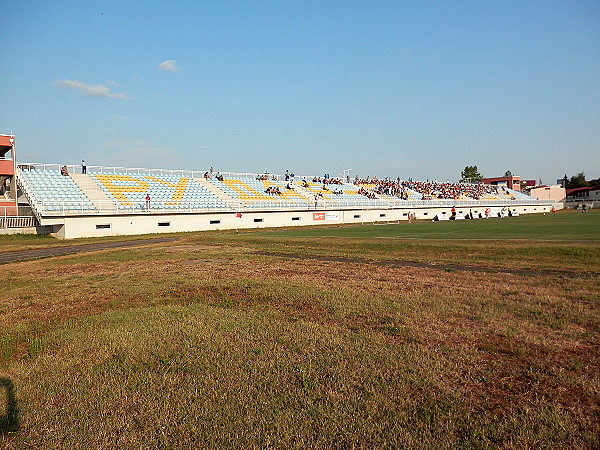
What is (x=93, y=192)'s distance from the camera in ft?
138

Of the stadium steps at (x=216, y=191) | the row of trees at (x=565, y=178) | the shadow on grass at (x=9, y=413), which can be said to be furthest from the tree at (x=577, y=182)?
the shadow on grass at (x=9, y=413)

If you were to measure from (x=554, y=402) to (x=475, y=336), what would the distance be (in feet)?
8.29

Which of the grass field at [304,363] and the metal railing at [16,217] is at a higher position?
the metal railing at [16,217]

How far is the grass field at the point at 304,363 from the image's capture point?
4.73 m

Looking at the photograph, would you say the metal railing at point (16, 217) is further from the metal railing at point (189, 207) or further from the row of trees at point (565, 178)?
the row of trees at point (565, 178)

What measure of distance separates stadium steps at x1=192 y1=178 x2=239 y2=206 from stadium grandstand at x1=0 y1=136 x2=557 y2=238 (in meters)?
0.11

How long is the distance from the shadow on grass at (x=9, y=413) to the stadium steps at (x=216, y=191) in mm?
42754

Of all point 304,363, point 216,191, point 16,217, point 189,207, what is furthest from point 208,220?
point 304,363

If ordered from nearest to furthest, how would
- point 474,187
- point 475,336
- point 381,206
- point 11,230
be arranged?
point 475,336 < point 11,230 < point 381,206 < point 474,187

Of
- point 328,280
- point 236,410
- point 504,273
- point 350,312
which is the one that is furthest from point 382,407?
point 504,273

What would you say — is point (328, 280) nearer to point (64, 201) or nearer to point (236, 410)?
point (236, 410)

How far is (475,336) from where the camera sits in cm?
773

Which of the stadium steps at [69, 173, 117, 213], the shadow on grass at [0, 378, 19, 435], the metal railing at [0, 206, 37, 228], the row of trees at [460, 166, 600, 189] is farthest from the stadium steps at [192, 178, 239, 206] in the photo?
the row of trees at [460, 166, 600, 189]

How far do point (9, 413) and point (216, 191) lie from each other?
4902 centimetres
